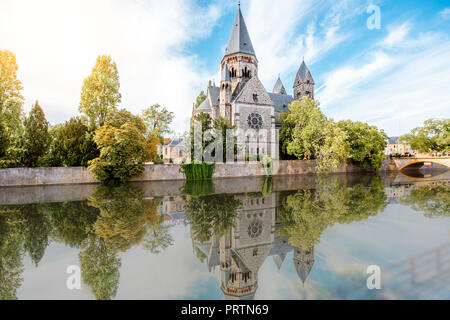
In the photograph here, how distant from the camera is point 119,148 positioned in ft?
60.6

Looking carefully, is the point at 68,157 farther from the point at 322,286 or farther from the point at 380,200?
the point at 380,200

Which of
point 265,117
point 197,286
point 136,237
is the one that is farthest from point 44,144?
point 265,117

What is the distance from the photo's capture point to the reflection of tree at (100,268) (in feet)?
12.5

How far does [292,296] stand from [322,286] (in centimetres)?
72

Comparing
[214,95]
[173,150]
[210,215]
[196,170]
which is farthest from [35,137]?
[173,150]

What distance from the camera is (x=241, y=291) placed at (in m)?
3.54

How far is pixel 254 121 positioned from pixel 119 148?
63.7ft

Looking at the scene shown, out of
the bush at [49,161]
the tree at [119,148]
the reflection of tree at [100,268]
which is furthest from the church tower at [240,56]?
the reflection of tree at [100,268]

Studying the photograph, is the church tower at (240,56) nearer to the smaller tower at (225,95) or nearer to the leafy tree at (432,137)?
the smaller tower at (225,95)

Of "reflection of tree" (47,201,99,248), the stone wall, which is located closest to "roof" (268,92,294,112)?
the stone wall

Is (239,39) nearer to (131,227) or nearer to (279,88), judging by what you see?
(279,88)

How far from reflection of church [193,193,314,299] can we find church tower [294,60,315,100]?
4020 centimetres

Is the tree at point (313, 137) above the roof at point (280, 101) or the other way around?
the other way around

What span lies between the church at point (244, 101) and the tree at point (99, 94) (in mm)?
14637
